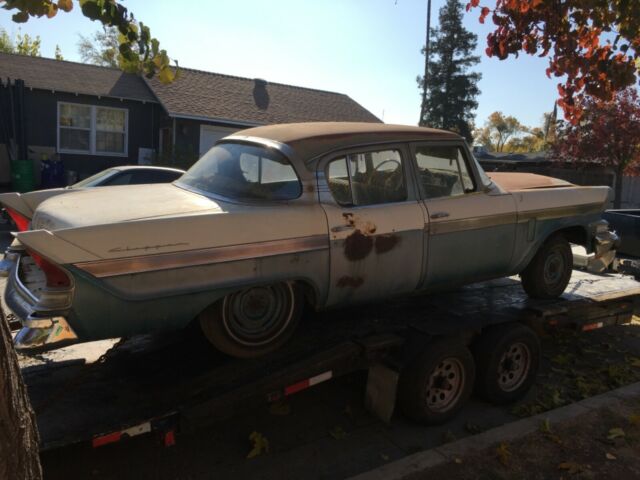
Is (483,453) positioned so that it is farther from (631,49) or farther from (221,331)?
(631,49)

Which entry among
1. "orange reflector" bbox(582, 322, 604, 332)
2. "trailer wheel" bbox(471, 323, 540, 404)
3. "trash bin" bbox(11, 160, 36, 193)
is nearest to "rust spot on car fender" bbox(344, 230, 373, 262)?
"trailer wheel" bbox(471, 323, 540, 404)

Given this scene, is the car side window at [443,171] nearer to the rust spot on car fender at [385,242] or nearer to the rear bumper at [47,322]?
the rust spot on car fender at [385,242]

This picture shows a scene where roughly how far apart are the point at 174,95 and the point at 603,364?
1629 cm

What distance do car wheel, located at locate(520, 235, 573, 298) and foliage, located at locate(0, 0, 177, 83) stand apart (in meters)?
3.80

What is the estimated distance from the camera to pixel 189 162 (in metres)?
17.5

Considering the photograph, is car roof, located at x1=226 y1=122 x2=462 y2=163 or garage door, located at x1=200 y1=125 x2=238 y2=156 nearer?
car roof, located at x1=226 y1=122 x2=462 y2=163

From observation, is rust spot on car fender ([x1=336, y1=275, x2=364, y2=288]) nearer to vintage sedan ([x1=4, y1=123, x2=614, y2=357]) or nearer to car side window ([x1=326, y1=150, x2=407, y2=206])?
vintage sedan ([x1=4, y1=123, x2=614, y2=357])

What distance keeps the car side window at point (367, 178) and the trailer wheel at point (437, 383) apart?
1212mm

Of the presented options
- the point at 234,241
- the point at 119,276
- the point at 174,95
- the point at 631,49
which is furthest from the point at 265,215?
the point at 174,95

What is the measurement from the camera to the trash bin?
16.0m

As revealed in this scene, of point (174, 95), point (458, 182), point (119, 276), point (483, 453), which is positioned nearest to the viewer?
point (119, 276)

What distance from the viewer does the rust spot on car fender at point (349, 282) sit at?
402 centimetres

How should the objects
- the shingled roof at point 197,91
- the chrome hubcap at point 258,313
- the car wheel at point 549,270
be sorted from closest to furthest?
the chrome hubcap at point 258,313
the car wheel at point 549,270
the shingled roof at point 197,91

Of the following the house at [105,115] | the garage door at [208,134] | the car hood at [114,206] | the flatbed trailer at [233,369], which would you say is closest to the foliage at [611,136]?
the house at [105,115]
